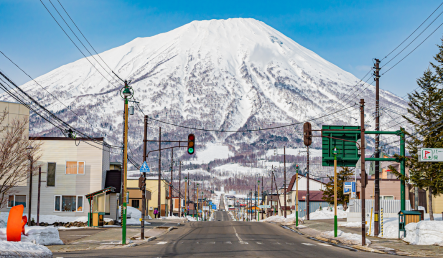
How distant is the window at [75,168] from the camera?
52969mm

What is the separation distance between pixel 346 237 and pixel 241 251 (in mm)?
12201

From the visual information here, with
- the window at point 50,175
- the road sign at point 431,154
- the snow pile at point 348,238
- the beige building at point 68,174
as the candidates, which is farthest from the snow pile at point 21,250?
the window at point 50,175

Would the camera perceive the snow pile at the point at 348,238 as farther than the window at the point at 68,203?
No

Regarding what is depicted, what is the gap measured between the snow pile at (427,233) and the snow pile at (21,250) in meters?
23.4

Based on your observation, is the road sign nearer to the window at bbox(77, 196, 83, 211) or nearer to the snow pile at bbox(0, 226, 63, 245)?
the snow pile at bbox(0, 226, 63, 245)

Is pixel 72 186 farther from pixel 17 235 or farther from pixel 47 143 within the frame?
pixel 17 235

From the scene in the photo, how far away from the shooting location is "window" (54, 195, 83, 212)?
5209cm

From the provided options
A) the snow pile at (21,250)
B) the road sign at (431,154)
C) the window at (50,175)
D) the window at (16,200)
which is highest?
the road sign at (431,154)

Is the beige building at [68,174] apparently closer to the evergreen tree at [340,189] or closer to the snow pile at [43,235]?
the snow pile at [43,235]

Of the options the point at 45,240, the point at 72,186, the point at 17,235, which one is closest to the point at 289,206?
the point at 72,186

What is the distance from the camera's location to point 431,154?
105 feet

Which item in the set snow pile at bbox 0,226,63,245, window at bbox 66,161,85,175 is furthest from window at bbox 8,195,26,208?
snow pile at bbox 0,226,63,245

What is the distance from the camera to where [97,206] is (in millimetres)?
50656

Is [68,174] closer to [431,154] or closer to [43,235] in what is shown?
[43,235]
